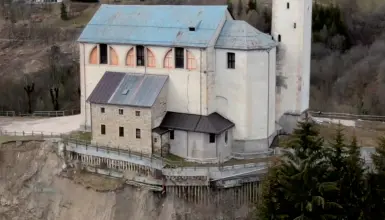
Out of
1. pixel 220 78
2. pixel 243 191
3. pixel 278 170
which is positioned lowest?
pixel 243 191

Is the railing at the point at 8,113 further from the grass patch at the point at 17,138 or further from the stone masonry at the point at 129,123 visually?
the stone masonry at the point at 129,123

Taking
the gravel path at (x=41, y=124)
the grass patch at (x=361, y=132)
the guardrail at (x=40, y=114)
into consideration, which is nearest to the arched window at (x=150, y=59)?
the gravel path at (x=41, y=124)

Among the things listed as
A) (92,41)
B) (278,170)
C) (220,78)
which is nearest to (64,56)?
(92,41)

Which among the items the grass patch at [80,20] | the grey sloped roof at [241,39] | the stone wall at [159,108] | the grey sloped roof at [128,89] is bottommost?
the stone wall at [159,108]

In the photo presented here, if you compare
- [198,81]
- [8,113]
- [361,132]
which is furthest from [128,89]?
[8,113]

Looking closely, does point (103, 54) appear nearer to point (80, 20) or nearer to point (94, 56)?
point (94, 56)

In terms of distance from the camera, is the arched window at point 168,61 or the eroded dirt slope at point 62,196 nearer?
the eroded dirt slope at point 62,196

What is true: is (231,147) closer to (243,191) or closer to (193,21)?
(243,191)
